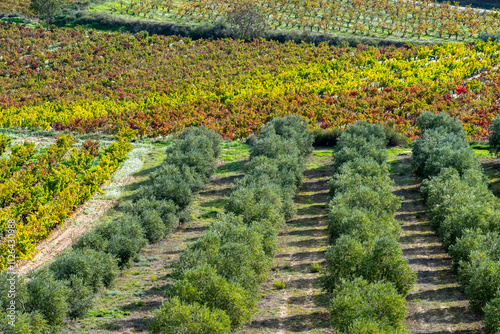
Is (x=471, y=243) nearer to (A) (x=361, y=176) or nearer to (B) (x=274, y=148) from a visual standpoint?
(A) (x=361, y=176)

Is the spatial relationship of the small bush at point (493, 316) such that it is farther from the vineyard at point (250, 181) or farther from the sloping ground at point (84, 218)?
the sloping ground at point (84, 218)

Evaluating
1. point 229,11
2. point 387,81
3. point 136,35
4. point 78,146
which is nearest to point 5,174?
point 78,146

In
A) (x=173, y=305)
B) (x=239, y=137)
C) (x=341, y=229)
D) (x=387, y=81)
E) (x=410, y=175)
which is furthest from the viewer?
(x=387, y=81)

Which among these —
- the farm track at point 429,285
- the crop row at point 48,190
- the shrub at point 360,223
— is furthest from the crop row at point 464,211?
the crop row at point 48,190

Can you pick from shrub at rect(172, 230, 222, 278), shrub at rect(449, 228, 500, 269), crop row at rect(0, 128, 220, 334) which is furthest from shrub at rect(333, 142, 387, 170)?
shrub at rect(172, 230, 222, 278)

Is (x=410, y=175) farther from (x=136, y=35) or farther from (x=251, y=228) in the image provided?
(x=136, y=35)
